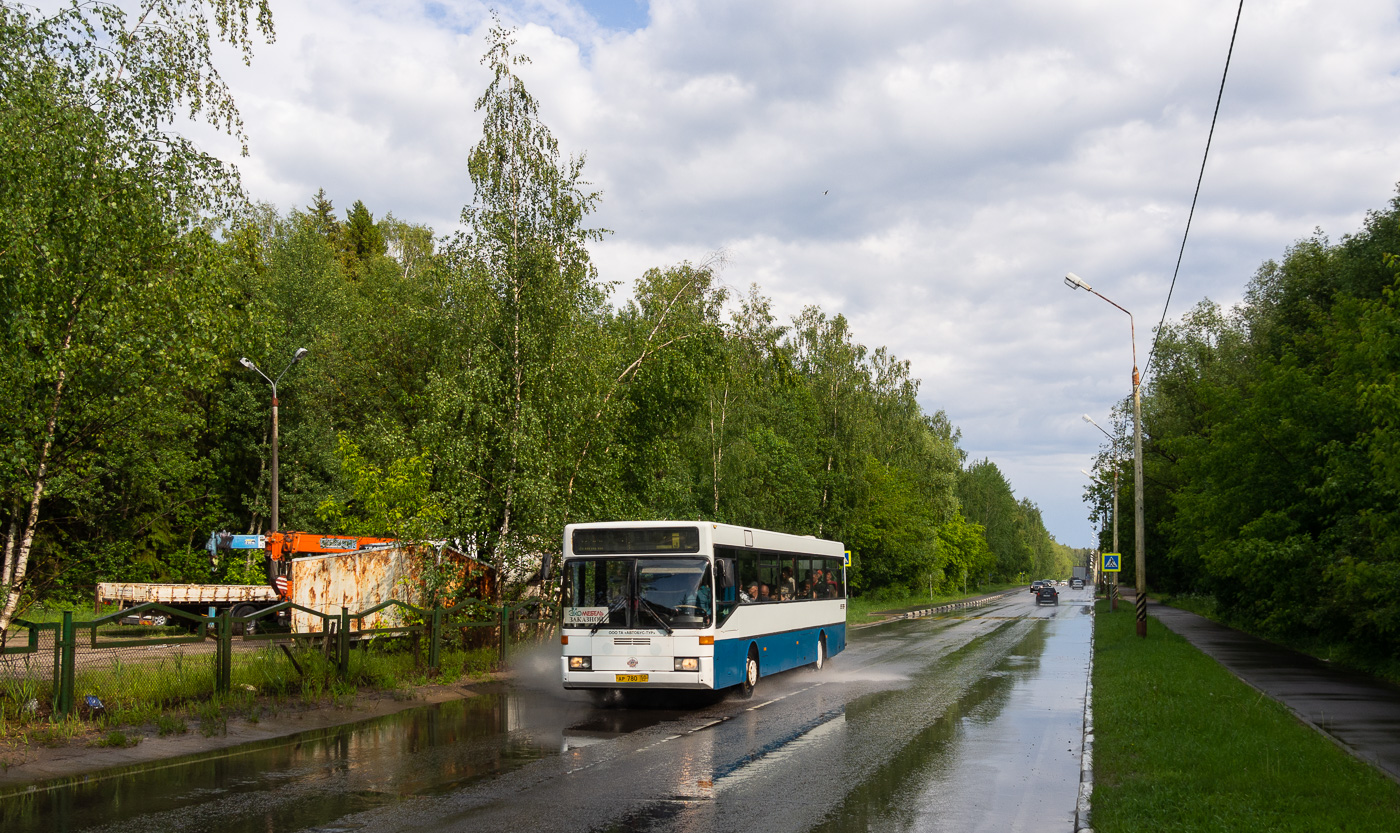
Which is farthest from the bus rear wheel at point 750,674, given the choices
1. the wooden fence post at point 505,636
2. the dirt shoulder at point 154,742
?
the wooden fence post at point 505,636

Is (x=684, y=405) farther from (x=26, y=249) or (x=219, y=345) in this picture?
(x=26, y=249)

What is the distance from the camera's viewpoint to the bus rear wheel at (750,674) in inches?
671

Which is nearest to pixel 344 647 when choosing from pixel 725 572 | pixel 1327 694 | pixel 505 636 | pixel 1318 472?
pixel 505 636

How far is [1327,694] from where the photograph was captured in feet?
55.7

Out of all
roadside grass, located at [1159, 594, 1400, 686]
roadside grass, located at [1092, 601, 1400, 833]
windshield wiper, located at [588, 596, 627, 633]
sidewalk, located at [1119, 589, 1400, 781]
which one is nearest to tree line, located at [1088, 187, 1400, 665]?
roadside grass, located at [1159, 594, 1400, 686]

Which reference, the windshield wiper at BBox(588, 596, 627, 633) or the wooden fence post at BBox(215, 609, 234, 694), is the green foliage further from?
the wooden fence post at BBox(215, 609, 234, 694)

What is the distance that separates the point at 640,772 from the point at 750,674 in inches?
287


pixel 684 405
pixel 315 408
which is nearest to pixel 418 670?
pixel 684 405

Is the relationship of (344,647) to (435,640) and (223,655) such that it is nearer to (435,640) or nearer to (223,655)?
(223,655)

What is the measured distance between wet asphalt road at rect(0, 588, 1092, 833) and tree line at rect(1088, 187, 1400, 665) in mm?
6485

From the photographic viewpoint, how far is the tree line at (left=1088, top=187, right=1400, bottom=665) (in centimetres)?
1775

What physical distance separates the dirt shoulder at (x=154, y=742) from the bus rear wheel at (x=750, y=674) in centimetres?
512

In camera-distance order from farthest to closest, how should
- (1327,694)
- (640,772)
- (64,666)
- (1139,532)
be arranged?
(1139,532)
(1327,694)
(64,666)
(640,772)

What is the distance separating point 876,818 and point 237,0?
17256mm
